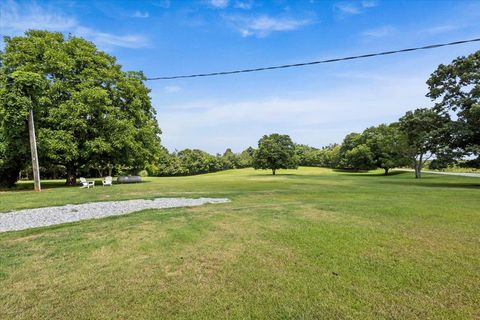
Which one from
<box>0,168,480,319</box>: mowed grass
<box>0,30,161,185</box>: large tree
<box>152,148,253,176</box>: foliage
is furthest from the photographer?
<box>152,148,253,176</box>: foliage

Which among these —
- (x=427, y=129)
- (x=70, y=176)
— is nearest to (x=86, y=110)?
(x=70, y=176)

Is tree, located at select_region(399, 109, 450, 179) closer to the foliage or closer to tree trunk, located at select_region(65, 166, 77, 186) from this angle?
tree trunk, located at select_region(65, 166, 77, 186)

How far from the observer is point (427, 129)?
19.4 metres

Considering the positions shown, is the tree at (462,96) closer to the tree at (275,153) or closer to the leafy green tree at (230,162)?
the tree at (275,153)

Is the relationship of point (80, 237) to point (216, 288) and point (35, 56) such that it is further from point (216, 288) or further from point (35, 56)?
point (35, 56)

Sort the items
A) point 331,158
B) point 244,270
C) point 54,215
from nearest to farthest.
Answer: point 244,270 < point 54,215 < point 331,158

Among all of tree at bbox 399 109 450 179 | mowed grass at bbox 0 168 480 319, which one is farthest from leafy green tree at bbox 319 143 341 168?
mowed grass at bbox 0 168 480 319

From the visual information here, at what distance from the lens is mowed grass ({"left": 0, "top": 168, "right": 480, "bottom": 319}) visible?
2752mm

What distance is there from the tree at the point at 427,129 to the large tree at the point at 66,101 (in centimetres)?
2217

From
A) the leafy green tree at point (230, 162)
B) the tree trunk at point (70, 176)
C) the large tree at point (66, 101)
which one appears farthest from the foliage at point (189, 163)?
the large tree at point (66, 101)

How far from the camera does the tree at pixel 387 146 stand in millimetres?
34478

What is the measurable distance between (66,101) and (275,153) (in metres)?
30.6

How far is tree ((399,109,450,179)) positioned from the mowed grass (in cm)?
1466

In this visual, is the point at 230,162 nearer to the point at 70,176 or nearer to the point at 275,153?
the point at 275,153
